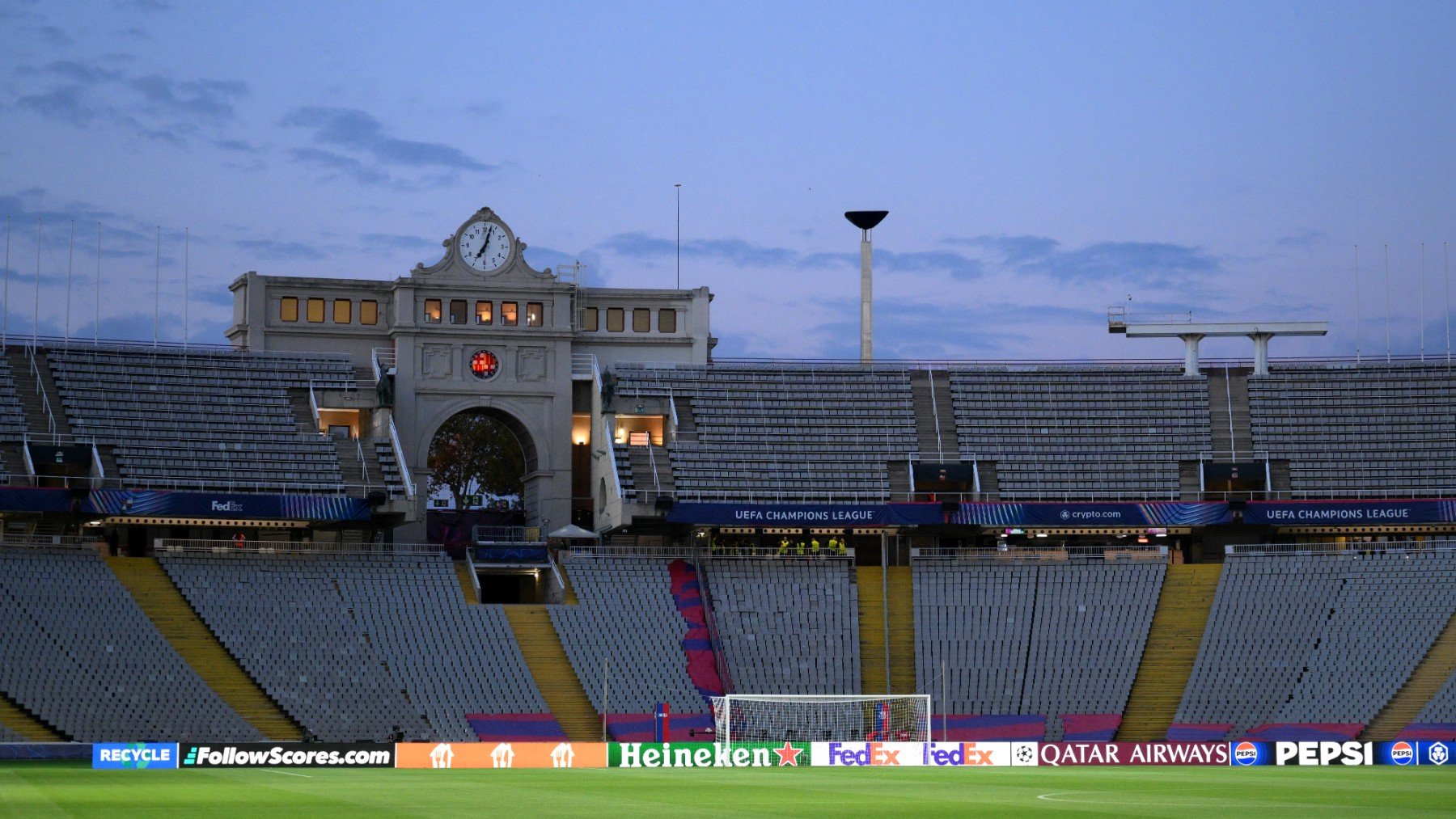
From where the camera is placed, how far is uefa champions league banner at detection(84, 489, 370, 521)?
63531 millimetres

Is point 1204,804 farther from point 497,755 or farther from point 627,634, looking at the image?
point 627,634

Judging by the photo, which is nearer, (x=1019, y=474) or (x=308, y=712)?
(x=308, y=712)

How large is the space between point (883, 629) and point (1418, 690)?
18.6 meters

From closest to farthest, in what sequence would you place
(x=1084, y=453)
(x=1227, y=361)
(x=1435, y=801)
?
1. (x=1435, y=801)
2. (x=1084, y=453)
3. (x=1227, y=361)

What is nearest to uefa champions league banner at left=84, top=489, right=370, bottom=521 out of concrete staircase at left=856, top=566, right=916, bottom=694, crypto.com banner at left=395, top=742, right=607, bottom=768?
crypto.com banner at left=395, top=742, right=607, bottom=768

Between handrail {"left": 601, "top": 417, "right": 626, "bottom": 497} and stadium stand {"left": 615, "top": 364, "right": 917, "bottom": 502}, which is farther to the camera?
stadium stand {"left": 615, "top": 364, "right": 917, "bottom": 502}

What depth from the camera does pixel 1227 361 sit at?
7869 centimetres

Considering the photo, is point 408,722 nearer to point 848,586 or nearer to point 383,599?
point 383,599

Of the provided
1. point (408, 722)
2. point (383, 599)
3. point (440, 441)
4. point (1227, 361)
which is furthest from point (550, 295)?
point (440, 441)

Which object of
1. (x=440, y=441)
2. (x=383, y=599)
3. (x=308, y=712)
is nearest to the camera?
(x=308, y=712)

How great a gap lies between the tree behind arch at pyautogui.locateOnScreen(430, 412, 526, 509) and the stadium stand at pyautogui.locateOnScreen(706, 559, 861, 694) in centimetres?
4876

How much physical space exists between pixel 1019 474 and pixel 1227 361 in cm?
1295

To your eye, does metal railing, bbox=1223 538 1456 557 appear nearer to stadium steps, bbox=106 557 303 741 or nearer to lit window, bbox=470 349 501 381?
lit window, bbox=470 349 501 381

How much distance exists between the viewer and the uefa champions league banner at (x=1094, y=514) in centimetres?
6919
